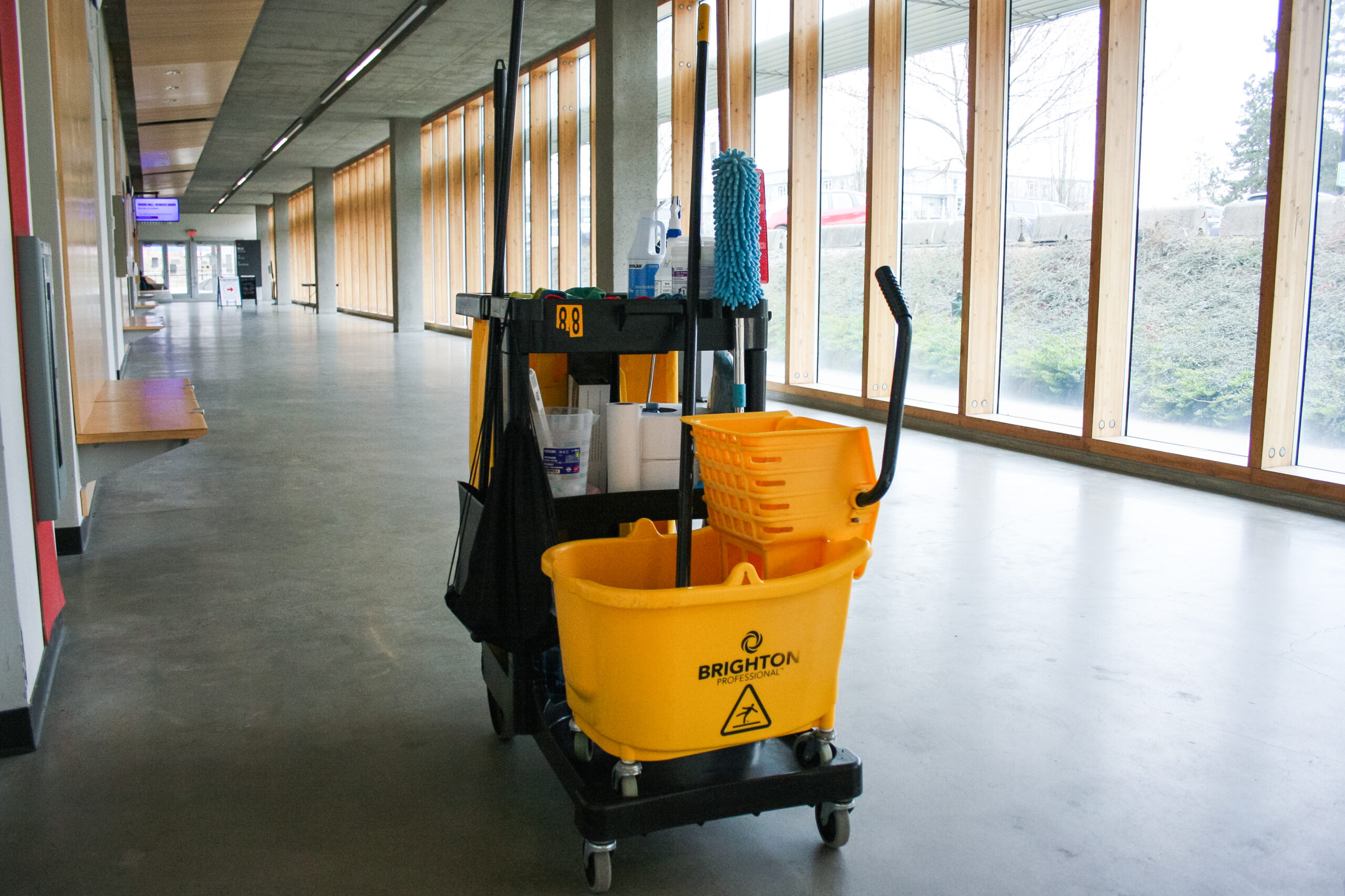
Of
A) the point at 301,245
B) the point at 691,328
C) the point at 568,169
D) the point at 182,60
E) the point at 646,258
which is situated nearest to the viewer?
the point at 691,328

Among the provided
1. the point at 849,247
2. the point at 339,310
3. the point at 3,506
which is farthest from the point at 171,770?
the point at 339,310

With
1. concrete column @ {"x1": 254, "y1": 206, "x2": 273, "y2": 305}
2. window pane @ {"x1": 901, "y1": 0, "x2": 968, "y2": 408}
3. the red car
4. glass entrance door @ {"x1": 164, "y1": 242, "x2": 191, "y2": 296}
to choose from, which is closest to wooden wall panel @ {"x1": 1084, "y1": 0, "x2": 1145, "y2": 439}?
window pane @ {"x1": 901, "y1": 0, "x2": 968, "y2": 408}

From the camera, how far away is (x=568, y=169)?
13297mm

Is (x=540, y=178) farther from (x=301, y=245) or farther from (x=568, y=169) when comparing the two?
(x=301, y=245)

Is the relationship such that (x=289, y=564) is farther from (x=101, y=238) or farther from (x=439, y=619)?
(x=101, y=238)

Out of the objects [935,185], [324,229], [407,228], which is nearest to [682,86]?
[935,185]

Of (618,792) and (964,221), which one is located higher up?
(964,221)

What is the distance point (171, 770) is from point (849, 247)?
726 centimetres

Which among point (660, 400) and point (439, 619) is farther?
point (439, 619)

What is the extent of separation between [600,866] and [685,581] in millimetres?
503

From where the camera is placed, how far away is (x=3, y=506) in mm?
2186

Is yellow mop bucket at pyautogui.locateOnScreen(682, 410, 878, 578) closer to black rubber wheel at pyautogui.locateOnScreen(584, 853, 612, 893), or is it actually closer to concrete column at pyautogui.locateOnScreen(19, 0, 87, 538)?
black rubber wheel at pyautogui.locateOnScreen(584, 853, 612, 893)

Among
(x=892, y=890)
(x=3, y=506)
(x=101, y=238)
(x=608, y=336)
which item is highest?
(x=101, y=238)

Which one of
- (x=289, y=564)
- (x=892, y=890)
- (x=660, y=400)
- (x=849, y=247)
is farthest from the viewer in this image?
(x=849, y=247)
